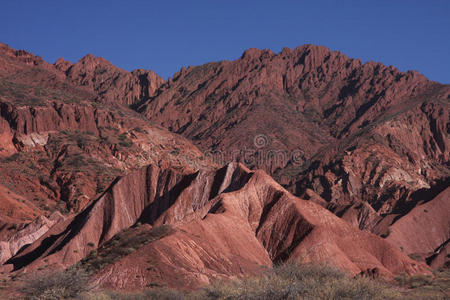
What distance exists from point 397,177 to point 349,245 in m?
87.5

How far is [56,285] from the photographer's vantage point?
30.1 meters

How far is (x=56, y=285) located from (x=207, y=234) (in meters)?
14.9

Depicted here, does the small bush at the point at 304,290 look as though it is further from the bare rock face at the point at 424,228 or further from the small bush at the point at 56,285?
the bare rock face at the point at 424,228

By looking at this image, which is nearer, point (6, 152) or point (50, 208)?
point (50, 208)

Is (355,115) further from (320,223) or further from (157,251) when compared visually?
(157,251)

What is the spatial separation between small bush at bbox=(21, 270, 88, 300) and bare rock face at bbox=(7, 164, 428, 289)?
13.7 feet

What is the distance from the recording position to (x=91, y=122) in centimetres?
12362

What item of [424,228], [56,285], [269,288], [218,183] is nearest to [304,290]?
[269,288]

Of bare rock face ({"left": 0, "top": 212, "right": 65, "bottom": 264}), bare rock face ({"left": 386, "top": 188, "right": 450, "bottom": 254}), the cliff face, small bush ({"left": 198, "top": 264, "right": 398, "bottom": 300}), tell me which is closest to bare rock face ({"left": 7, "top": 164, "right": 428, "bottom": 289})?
bare rock face ({"left": 0, "top": 212, "right": 65, "bottom": 264})

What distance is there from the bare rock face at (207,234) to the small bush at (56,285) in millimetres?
4188

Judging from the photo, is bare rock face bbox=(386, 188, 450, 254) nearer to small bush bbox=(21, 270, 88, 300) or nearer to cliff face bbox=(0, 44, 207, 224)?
cliff face bbox=(0, 44, 207, 224)

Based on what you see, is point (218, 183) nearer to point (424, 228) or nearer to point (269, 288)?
point (424, 228)

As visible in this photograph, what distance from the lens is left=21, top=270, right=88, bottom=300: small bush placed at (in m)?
29.6

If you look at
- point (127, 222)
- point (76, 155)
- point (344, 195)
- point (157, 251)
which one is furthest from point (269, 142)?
point (157, 251)
